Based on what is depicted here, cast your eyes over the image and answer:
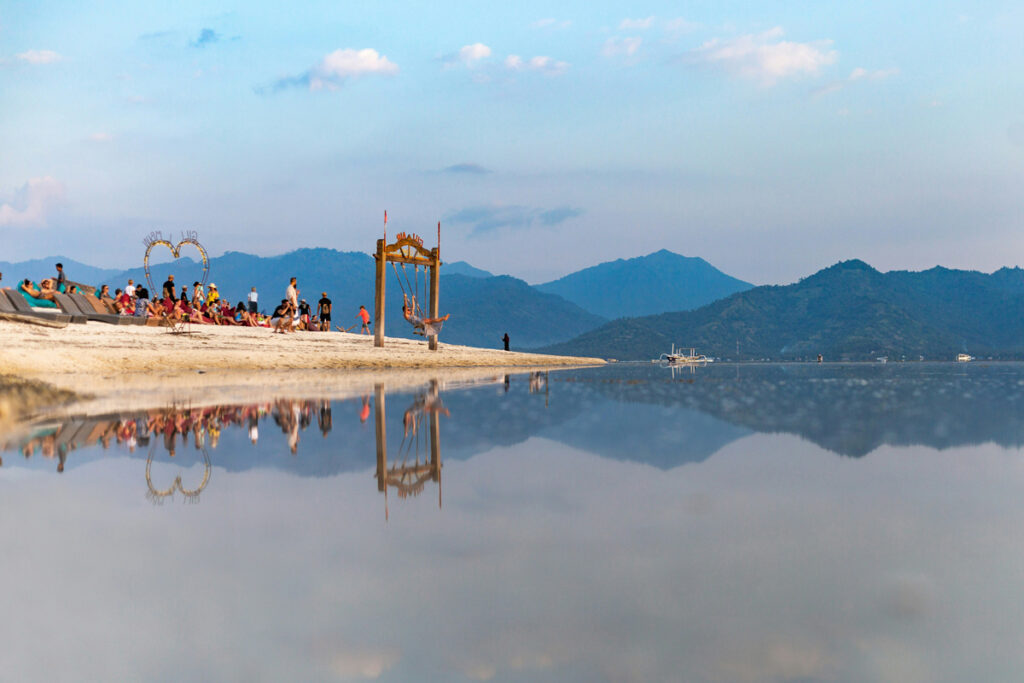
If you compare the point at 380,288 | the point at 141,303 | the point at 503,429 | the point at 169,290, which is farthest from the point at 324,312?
the point at 503,429

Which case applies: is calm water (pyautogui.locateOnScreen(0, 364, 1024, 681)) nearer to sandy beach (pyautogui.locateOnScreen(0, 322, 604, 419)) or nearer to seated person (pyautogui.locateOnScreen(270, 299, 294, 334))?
sandy beach (pyautogui.locateOnScreen(0, 322, 604, 419))

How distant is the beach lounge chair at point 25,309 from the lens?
80.0ft

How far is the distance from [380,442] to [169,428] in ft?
9.68

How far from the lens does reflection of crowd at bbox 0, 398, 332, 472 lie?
763 centimetres

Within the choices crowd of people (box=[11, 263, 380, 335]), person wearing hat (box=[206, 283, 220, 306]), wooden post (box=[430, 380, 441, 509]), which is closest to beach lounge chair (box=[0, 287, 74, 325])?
crowd of people (box=[11, 263, 380, 335])

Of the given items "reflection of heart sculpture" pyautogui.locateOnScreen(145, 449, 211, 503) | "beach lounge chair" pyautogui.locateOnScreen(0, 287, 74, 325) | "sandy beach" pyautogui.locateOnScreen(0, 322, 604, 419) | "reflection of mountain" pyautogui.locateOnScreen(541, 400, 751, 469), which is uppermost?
"beach lounge chair" pyautogui.locateOnScreen(0, 287, 74, 325)

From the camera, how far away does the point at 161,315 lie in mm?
29359

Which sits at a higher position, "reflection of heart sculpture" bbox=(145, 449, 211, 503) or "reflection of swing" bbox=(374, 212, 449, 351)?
"reflection of swing" bbox=(374, 212, 449, 351)

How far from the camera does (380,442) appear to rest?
8227 millimetres

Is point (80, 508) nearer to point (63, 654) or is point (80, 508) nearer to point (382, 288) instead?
point (63, 654)

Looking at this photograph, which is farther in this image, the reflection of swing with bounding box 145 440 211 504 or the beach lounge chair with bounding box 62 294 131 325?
the beach lounge chair with bounding box 62 294 131 325

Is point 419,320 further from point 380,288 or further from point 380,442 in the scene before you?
point 380,442

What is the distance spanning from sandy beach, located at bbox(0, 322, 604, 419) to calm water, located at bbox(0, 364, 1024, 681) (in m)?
7.04

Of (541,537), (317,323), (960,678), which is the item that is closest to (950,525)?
(960,678)
